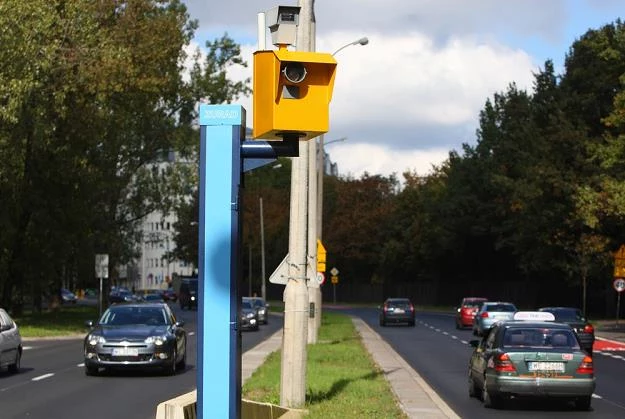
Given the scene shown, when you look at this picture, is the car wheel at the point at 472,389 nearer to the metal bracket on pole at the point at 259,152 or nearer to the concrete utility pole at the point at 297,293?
the concrete utility pole at the point at 297,293

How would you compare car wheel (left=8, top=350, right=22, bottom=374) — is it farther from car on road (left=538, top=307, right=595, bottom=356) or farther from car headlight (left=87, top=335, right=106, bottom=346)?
car on road (left=538, top=307, right=595, bottom=356)

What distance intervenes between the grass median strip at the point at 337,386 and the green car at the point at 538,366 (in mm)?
1638

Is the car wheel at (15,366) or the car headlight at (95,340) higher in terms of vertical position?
the car headlight at (95,340)

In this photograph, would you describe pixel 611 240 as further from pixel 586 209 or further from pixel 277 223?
pixel 277 223

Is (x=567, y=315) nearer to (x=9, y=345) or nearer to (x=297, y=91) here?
(x=9, y=345)

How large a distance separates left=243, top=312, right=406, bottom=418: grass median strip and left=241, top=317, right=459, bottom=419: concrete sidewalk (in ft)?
0.73

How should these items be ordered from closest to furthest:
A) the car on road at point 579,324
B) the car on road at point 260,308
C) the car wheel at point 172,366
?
the car wheel at point 172,366 → the car on road at point 579,324 → the car on road at point 260,308

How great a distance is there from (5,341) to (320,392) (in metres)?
8.30

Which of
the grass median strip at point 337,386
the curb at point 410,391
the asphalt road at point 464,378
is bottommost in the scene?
the asphalt road at point 464,378

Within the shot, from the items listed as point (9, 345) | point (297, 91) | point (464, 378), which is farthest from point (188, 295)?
point (297, 91)

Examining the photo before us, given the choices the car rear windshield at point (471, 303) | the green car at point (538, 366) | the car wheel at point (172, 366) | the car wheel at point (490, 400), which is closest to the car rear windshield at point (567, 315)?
the car wheel at point (172, 366)

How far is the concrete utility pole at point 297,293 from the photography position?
1576cm

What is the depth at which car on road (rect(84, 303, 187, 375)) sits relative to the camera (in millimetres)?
23109

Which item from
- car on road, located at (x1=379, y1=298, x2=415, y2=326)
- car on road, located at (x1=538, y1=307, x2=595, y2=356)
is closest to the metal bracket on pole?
car on road, located at (x1=538, y1=307, x2=595, y2=356)
